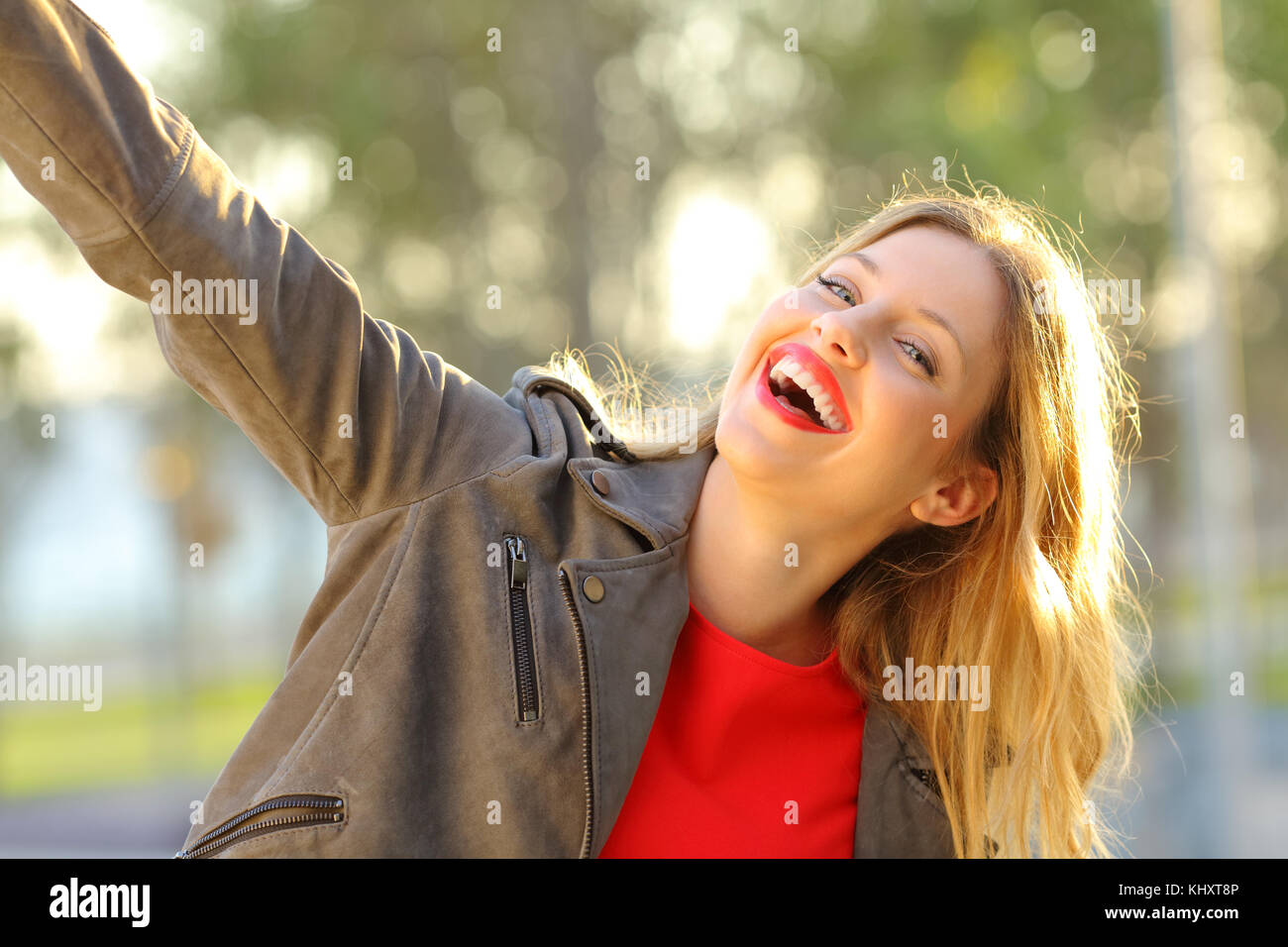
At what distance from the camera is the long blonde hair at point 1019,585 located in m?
2.54

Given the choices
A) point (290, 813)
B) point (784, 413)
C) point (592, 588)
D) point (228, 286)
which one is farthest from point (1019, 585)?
point (228, 286)

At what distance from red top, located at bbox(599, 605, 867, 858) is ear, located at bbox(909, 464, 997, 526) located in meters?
0.40

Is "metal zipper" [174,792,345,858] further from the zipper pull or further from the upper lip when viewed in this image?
the upper lip

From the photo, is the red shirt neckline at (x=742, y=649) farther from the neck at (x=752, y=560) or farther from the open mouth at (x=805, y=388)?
the open mouth at (x=805, y=388)

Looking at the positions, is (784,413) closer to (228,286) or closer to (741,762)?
(741,762)

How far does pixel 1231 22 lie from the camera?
8258 mm

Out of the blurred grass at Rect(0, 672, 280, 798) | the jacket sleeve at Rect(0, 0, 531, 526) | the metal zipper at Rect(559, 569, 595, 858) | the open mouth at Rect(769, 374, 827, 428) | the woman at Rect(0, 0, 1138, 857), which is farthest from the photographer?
the blurred grass at Rect(0, 672, 280, 798)

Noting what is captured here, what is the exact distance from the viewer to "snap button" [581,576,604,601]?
6.67ft

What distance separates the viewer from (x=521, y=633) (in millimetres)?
1979

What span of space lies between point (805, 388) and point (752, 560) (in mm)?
373

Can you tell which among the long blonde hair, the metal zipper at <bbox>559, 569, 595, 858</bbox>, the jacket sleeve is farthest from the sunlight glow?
the metal zipper at <bbox>559, 569, 595, 858</bbox>

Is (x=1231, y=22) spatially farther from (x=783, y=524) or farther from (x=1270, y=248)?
(x=783, y=524)
